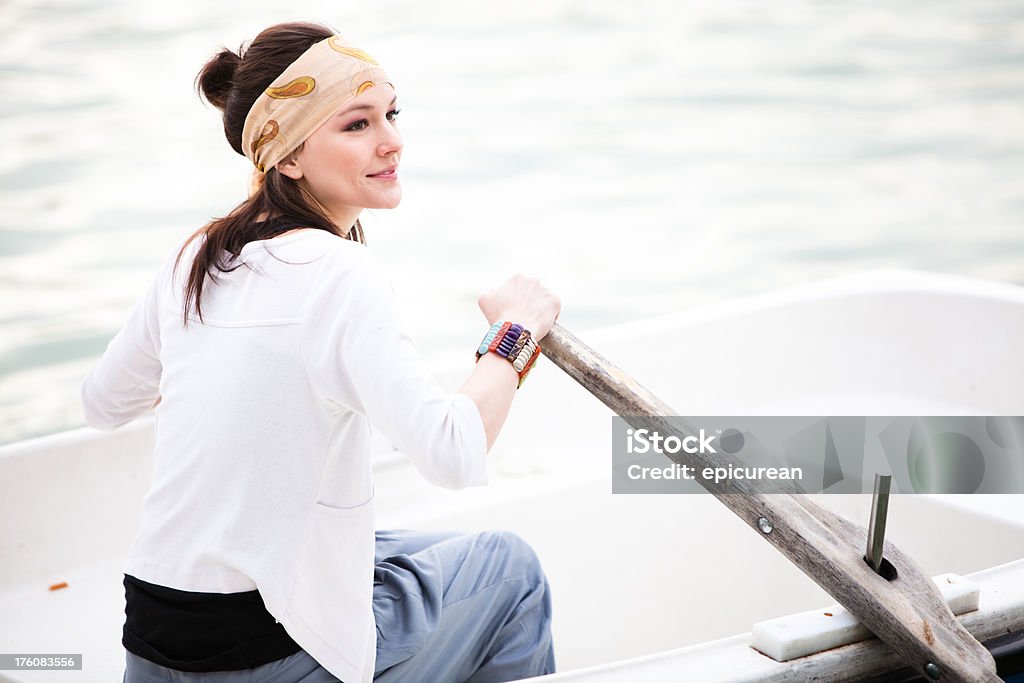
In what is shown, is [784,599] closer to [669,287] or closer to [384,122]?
[384,122]

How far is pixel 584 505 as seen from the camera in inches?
110

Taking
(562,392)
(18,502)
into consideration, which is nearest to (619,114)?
(562,392)

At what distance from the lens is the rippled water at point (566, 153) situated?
6.98 m

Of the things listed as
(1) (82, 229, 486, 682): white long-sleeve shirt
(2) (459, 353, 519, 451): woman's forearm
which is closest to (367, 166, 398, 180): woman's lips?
(1) (82, 229, 486, 682): white long-sleeve shirt

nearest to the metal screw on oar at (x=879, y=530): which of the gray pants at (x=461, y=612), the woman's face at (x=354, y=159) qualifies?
the gray pants at (x=461, y=612)

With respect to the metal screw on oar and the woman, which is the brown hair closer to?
the woman

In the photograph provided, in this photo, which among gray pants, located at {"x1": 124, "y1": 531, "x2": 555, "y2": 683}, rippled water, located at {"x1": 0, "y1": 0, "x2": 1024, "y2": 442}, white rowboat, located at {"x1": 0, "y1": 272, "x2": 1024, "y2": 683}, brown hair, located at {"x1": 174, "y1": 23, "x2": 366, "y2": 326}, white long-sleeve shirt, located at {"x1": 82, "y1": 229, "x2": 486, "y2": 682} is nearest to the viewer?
white long-sleeve shirt, located at {"x1": 82, "y1": 229, "x2": 486, "y2": 682}

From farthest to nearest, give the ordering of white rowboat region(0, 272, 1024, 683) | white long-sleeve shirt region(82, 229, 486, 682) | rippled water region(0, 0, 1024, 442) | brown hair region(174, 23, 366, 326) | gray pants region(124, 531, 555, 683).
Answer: rippled water region(0, 0, 1024, 442), white rowboat region(0, 272, 1024, 683), gray pants region(124, 531, 555, 683), brown hair region(174, 23, 366, 326), white long-sleeve shirt region(82, 229, 486, 682)

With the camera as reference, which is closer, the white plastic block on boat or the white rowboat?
the white plastic block on boat

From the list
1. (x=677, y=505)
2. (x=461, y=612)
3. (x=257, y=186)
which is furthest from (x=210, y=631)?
(x=677, y=505)

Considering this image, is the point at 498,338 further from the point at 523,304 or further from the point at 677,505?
the point at 677,505

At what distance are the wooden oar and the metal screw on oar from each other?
1 centimetres

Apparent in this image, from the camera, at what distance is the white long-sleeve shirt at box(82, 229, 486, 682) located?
1505 mm

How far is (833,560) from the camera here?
1.77 meters
